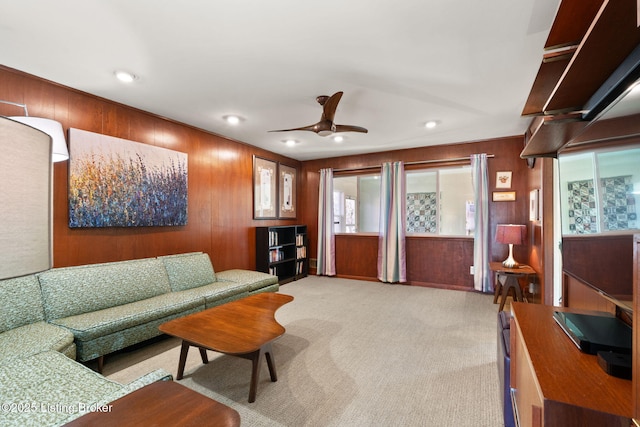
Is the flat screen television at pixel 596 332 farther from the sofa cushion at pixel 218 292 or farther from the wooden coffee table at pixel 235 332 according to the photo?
the sofa cushion at pixel 218 292

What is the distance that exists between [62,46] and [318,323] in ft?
10.7

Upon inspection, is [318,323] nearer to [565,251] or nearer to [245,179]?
[565,251]

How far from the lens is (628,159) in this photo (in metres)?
0.96

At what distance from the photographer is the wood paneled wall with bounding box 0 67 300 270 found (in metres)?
2.54

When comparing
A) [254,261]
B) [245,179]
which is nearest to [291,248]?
[254,261]

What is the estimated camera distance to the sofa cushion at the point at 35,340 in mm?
1675

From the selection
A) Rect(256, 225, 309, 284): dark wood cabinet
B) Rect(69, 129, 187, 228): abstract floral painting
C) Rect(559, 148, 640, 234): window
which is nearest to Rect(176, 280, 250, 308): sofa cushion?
Rect(69, 129, 187, 228): abstract floral painting

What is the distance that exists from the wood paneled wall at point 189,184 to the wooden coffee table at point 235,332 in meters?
1.42

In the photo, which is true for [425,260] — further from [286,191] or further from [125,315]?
[125,315]

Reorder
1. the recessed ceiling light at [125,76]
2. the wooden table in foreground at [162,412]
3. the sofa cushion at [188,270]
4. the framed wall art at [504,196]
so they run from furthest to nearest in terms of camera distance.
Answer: the framed wall art at [504,196] → the sofa cushion at [188,270] → the recessed ceiling light at [125,76] → the wooden table in foreground at [162,412]

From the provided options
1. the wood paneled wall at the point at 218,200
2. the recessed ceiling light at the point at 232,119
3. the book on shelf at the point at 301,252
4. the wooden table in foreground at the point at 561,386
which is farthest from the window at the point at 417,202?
the wooden table in foreground at the point at 561,386

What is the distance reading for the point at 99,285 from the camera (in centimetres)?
254

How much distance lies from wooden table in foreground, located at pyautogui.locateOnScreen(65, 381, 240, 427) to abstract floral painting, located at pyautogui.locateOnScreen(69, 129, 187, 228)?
2.33 meters

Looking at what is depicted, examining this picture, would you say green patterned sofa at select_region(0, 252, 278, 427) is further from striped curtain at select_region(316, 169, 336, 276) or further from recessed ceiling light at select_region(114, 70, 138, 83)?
striped curtain at select_region(316, 169, 336, 276)
